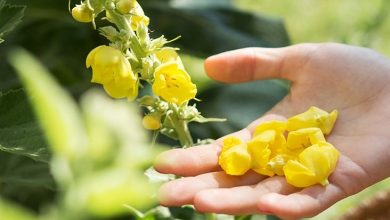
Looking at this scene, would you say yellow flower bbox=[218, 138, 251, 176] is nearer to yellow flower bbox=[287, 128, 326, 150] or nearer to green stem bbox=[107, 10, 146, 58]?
yellow flower bbox=[287, 128, 326, 150]

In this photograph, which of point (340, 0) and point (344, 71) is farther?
point (340, 0)

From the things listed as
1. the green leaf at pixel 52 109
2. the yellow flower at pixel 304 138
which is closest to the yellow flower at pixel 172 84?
the yellow flower at pixel 304 138

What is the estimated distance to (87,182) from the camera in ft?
0.70

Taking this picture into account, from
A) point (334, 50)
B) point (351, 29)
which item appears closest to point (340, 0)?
point (351, 29)

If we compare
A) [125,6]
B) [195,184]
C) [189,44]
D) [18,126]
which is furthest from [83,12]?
[189,44]

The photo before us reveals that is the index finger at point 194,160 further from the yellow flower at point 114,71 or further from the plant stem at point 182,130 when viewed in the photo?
the yellow flower at point 114,71

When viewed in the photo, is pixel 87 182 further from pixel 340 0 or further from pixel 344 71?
pixel 340 0

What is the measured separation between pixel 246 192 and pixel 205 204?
0.09 metres

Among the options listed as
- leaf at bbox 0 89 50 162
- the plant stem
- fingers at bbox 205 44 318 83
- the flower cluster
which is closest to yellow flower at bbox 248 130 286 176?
the flower cluster

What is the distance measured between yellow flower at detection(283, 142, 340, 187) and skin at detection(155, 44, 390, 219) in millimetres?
12

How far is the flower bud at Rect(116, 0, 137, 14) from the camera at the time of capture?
78cm

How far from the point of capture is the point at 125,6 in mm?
781

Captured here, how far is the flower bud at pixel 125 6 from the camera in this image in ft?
2.56

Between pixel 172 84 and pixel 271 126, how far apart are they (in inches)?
10.9
